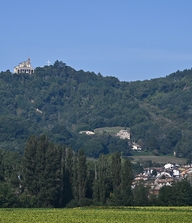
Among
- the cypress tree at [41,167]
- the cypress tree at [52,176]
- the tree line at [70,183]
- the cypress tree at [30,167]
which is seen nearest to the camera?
the tree line at [70,183]

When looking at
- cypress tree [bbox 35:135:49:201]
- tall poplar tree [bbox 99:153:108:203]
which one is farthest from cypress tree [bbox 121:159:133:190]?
cypress tree [bbox 35:135:49:201]

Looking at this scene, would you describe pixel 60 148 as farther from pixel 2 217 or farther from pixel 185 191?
pixel 2 217

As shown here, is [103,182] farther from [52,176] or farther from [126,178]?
[52,176]

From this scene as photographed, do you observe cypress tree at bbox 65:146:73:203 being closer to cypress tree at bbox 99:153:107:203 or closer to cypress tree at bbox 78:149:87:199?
cypress tree at bbox 78:149:87:199

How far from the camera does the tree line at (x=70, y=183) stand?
253 ft

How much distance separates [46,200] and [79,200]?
16.5 ft

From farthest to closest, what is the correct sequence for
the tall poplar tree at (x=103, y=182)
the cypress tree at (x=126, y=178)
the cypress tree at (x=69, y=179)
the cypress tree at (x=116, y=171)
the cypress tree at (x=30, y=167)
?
the cypress tree at (x=116, y=171)
the cypress tree at (x=69, y=179)
the cypress tree at (x=126, y=178)
the cypress tree at (x=30, y=167)
the tall poplar tree at (x=103, y=182)

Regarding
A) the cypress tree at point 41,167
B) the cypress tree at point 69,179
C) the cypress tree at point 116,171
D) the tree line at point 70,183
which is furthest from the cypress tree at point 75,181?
the cypress tree at point 116,171

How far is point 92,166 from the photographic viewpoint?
101 m

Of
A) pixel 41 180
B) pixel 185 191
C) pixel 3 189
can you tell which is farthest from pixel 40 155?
pixel 185 191

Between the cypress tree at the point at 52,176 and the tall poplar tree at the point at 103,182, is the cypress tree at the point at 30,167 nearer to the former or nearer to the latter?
the cypress tree at the point at 52,176

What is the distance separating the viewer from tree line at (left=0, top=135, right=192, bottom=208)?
253ft

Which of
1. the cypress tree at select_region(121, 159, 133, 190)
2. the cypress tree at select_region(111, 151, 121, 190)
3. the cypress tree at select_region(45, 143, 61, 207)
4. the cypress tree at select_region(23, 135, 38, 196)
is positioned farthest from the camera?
the cypress tree at select_region(111, 151, 121, 190)

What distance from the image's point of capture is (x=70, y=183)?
3558 inches
